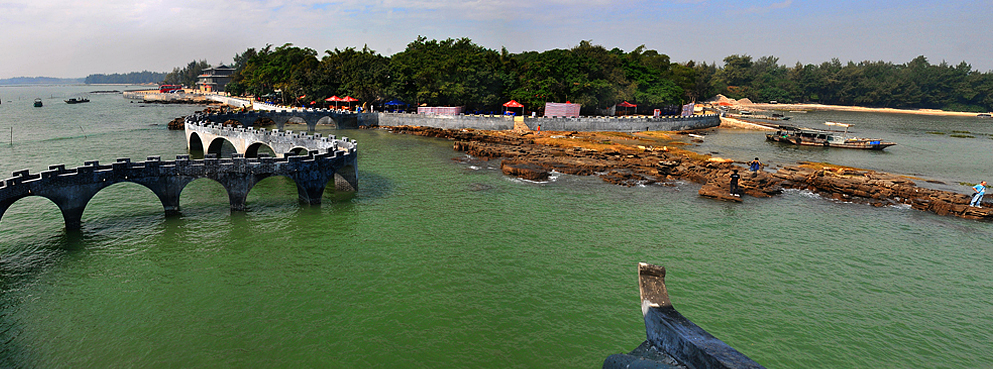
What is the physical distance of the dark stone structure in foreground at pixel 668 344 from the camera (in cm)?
901

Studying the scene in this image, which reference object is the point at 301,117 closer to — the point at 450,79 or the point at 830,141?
the point at 450,79

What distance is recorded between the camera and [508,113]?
81.8 metres

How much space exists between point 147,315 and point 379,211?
15563mm

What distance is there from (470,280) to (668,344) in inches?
513

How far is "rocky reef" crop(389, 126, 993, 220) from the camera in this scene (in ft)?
127

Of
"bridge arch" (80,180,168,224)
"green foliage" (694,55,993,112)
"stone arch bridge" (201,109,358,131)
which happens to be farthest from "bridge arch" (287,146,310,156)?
"green foliage" (694,55,993,112)

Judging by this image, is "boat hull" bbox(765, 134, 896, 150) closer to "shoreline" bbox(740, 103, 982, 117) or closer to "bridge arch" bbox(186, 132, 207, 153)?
"bridge arch" bbox(186, 132, 207, 153)

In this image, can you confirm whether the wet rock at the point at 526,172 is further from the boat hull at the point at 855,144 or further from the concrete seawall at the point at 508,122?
the boat hull at the point at 855,144

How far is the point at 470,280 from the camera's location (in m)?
22.3

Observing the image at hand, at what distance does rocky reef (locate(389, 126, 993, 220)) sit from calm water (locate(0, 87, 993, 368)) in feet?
8.00

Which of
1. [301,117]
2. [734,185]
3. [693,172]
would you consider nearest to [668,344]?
[734,185]

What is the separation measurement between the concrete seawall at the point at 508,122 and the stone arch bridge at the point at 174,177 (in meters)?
43.1

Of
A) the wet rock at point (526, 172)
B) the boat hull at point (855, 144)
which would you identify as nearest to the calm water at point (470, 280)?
the wet rock at point (526, 172)

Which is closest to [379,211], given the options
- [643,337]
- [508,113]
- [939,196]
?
[643,337]
